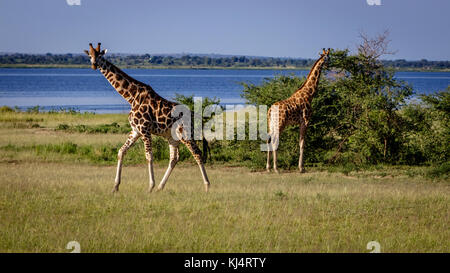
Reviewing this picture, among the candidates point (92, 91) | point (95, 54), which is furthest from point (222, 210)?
point (92, 91)

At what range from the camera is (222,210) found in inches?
427

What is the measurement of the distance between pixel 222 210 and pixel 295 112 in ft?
20.2

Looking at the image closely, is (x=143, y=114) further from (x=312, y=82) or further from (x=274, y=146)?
(x=312, y=82)

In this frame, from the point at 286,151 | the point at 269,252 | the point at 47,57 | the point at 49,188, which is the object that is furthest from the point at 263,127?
the point at 47,57

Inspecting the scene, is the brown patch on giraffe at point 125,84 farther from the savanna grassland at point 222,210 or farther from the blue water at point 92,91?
the blue water at point 92,91

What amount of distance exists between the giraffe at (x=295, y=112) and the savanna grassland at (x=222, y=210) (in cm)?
87

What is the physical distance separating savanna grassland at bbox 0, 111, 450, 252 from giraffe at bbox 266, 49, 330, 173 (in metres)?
0.87

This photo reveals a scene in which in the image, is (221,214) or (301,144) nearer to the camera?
(221,214)

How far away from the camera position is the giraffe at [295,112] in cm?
1614

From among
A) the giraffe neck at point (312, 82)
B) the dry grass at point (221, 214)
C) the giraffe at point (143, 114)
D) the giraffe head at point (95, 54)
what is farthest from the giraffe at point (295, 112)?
the giraffe head at point (95, 54)

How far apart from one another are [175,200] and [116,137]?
12559 mm

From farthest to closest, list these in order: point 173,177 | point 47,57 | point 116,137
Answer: point 47,57
point 116,137
point 173,177

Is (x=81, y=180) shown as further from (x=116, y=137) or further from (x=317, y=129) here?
(x=116, y=137)

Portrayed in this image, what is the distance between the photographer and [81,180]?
541 inches
